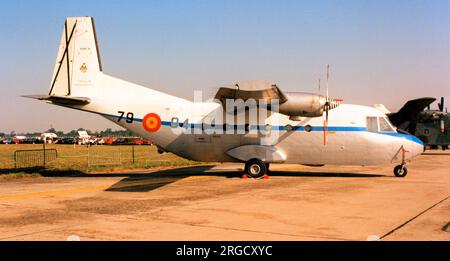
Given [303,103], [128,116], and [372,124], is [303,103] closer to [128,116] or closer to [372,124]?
[372,124]

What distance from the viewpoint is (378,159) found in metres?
19.4

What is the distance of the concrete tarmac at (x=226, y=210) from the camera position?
8141 mm

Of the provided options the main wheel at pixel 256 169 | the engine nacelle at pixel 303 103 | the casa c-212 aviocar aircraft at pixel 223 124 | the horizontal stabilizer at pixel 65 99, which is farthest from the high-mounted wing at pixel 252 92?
the horizontal stabilizer at pixel 65 99

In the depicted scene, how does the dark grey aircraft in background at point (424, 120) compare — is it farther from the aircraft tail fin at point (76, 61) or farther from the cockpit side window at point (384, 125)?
the aircraft tail fin at point (76, 61)

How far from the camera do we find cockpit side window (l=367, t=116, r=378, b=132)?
19.5 metres

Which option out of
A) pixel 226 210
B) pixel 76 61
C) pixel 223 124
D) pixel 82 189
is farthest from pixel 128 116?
pixel 226 210

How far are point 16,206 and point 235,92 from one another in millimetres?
8878

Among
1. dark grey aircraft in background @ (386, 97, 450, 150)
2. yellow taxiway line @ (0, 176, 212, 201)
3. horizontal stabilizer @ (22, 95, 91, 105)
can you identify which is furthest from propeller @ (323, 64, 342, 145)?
dark grey aircraft in background @ (386, 97, 450, 150)

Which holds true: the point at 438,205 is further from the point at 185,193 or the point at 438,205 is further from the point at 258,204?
the point at 185,193

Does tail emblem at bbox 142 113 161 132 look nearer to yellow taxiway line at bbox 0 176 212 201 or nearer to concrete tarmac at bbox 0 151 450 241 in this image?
yellow taxiway line at bbox 0 176 212 201

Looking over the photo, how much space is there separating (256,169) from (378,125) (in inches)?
241

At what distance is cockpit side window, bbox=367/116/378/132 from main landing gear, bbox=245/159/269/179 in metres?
5.25

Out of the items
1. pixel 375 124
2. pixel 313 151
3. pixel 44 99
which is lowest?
pixel 313 151
